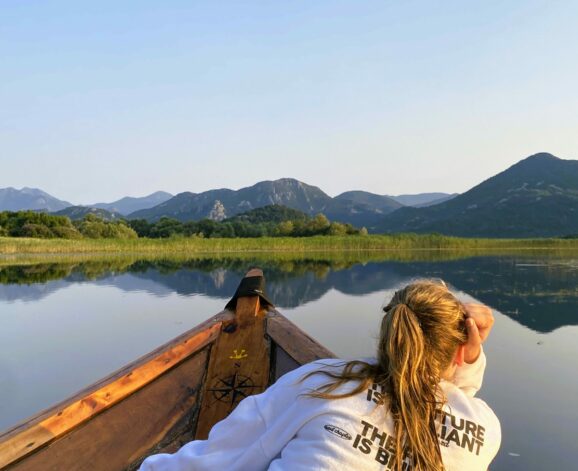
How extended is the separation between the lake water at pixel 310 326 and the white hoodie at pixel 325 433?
0.96 ft

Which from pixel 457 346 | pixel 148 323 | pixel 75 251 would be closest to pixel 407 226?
pixel 75 251

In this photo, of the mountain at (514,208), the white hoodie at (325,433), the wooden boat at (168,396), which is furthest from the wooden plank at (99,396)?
the mountain at (514,208)

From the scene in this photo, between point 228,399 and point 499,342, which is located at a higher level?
point 228,399

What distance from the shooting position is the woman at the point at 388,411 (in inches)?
42.2

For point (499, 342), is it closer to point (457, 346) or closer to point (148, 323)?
point (148, 323)

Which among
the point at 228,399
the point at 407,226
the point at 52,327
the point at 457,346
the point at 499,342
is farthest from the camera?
the point at 407,226

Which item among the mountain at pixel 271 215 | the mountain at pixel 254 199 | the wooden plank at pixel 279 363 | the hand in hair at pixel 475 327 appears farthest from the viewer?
the mountain at pixel 254 199

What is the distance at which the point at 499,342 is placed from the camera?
6215mm

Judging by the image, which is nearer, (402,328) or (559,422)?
(402,328)

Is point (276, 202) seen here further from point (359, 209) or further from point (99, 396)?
point (99, 396)

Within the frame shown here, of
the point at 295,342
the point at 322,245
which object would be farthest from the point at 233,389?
the point at 322,245

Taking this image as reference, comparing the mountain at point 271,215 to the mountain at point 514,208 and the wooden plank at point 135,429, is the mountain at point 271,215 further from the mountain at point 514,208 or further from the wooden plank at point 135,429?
the wooden plank at point 135,429

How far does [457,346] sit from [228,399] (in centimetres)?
161

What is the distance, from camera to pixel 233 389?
8.49 feet
